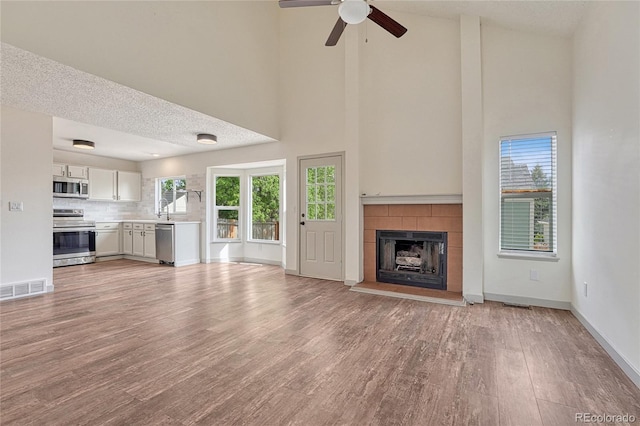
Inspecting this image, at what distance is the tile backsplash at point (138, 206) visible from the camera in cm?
679

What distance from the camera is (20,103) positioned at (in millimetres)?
3613

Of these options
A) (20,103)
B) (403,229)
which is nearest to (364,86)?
(403,229)

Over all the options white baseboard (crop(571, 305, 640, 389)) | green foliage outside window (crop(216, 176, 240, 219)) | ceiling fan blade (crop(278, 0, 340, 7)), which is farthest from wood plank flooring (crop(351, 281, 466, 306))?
green foliage outside window (crop(216, 176, 240, 219))

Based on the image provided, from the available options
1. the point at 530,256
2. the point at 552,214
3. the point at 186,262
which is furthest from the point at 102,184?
the point at 552,214

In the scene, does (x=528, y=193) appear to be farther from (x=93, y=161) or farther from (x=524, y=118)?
(x=93, y=161)

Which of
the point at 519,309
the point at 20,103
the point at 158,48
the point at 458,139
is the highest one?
the point at 158,48

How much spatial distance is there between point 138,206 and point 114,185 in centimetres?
86

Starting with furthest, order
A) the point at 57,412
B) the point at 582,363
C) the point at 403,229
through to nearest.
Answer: the point at 403,229 < the point at 582,363 < the point at 57,412

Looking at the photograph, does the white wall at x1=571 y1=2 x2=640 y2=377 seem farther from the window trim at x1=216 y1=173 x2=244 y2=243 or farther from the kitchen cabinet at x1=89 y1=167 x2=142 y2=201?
the kitchen cabinet at x1=89 y1=167 x2=142 y2=201

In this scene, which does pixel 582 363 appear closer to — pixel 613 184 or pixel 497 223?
pixel 613 184

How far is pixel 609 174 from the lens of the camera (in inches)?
95.9

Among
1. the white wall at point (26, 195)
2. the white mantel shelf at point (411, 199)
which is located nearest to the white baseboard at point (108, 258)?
the white wall at point (26, 195)

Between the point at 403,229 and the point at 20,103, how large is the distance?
16.6 feet

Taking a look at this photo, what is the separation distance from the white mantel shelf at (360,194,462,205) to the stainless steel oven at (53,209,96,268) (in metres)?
5.98
